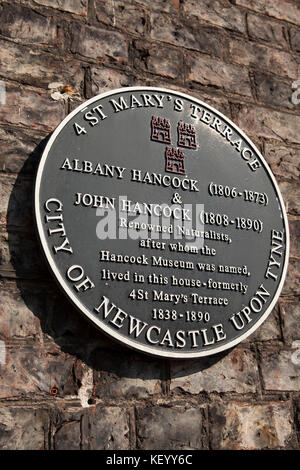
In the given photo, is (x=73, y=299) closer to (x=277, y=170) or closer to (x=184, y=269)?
(x=184, y=269)

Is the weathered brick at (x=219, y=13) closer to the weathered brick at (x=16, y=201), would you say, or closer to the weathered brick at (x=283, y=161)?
the weathered brick at (x=283, y=161)

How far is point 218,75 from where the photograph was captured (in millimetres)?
3191

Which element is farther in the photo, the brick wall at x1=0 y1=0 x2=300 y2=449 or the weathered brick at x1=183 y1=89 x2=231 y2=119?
the weathered brick at x1=183 y1=89 x2=231 y2=119

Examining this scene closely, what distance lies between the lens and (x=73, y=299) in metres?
2.24

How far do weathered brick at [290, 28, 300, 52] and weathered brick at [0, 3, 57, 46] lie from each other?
1.69 m

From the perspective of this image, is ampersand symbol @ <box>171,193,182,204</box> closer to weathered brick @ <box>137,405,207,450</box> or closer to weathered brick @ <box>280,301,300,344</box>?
weathered brick @ <box>280,301,300,344</box>

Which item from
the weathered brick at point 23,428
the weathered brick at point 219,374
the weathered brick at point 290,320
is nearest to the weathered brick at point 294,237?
the weathered brick at point 290,320

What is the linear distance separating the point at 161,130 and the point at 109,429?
58.5 inches

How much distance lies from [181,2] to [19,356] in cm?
231

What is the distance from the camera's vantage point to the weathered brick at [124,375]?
232 cm

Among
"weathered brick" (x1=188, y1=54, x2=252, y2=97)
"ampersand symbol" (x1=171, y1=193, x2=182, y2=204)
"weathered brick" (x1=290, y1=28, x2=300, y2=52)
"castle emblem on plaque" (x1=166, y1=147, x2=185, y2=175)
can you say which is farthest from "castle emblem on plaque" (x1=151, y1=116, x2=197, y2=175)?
"weathered brick" (x1=290, y1=28, x2=300, y2=52)

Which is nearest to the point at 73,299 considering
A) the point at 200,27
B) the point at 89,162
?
the point at 89,162

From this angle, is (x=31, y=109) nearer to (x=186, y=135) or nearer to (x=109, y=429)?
(x=186, y=135)

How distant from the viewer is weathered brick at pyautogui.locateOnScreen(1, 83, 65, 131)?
2.51 meters
